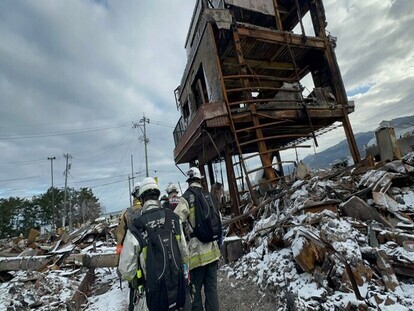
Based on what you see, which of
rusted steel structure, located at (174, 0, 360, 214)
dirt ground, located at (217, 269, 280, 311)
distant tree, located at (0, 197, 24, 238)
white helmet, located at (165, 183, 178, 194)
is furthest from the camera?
distant tree, located at (0, 197, 24, 238)

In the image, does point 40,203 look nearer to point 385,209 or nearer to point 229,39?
point 229,39

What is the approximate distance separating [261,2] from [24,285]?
13133 millimetres

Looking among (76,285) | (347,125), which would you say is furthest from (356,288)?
(347,125)

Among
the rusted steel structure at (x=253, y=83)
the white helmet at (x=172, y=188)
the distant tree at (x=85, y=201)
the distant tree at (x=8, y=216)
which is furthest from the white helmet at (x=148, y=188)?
the distant tree at (x=85, y=201)

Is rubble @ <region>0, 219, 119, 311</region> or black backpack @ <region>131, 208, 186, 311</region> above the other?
black backpack @ <region>131, 208, 186, 311</region>

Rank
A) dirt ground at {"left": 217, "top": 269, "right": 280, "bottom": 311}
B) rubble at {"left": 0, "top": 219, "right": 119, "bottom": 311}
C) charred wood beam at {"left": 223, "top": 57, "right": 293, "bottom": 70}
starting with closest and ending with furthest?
dirt ground at {"left": 217, "top": 269, "right": 280, "bottom": 311} → rubble at {"left": 0, "top": 219, "right": 119, "bottom": 311} → charred wood beam at {"left": 223, "top": 57, "right": 293, "bottom": 70}

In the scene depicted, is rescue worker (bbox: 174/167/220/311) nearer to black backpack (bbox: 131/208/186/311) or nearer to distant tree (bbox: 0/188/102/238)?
black backpack (bbox: 131/208/186/311)

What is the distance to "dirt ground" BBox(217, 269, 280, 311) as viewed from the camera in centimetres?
362

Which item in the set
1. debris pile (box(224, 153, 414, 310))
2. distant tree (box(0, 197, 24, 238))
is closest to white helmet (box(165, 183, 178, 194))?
debris pile (box(224, 153, 414, 310))

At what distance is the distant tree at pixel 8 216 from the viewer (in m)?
38.3

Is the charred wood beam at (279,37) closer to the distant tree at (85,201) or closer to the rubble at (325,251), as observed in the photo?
the rubble at (325,251)

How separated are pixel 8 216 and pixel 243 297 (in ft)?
161

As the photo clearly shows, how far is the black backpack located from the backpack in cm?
97

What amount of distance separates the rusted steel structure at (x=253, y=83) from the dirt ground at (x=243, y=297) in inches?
116
